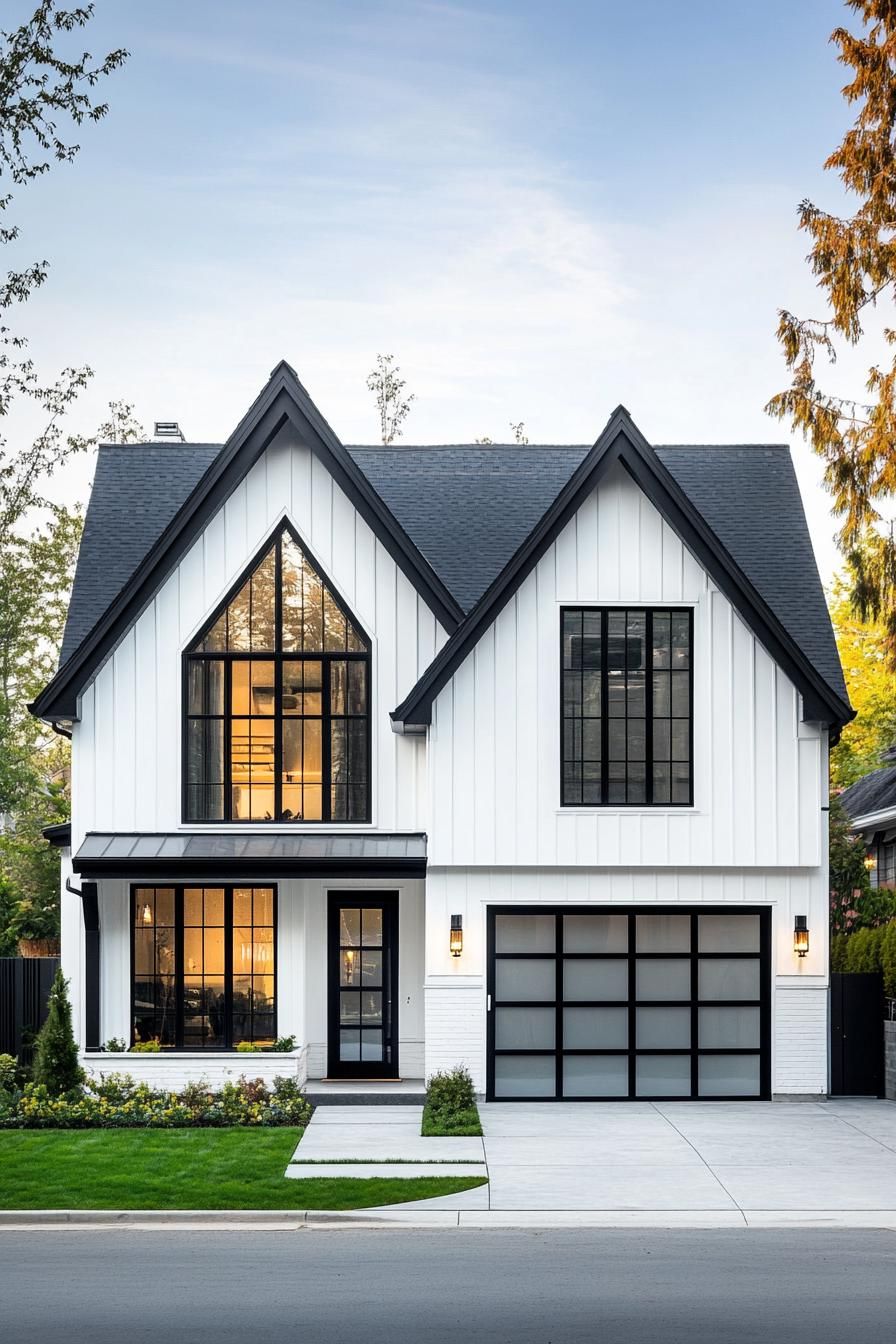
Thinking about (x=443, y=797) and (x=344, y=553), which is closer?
(x=443, y=797)

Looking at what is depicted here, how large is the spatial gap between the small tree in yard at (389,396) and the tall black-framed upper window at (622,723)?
26016mm

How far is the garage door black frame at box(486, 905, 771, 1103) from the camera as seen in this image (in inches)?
754

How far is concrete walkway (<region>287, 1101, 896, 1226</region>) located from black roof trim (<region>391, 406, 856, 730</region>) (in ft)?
17.0

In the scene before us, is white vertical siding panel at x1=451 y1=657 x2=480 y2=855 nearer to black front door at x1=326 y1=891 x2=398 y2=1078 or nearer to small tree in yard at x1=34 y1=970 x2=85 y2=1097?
black front door at x1=326 y1=891 x2=398 y2=1078

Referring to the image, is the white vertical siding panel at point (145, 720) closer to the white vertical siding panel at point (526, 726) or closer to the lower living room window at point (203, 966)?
the lower living room window at point (203, 966)

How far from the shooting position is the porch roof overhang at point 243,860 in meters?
19.0

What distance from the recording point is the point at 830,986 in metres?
19.3

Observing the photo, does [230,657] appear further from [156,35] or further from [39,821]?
[39,821]

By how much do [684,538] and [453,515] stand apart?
4.81 meters

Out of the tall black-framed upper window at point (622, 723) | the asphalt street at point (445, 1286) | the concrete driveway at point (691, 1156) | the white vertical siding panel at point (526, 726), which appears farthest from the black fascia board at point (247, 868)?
the asphalt street at point (445, 1286)

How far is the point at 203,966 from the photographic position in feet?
64.2

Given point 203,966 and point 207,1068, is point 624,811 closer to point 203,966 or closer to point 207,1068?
point 203,966

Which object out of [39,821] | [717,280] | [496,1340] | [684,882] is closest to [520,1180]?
[496,1340]

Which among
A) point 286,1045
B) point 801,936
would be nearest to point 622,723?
point 801,936
